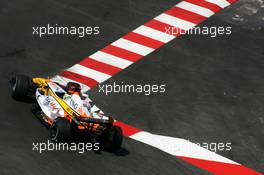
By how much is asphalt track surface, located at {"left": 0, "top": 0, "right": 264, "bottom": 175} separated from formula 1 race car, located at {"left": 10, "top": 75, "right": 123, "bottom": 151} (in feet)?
1.00

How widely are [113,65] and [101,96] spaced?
1.72 metres

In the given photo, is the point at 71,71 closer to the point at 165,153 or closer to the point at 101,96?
the point at 101,96

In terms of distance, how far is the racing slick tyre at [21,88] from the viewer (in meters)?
18.0

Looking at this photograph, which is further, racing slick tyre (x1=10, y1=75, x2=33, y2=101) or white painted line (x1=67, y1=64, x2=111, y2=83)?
white painted line (x1=67, y1=64, x2=111, y2=83)

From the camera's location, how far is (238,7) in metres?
24.5

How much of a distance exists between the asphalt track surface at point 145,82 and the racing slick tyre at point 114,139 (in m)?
0.19

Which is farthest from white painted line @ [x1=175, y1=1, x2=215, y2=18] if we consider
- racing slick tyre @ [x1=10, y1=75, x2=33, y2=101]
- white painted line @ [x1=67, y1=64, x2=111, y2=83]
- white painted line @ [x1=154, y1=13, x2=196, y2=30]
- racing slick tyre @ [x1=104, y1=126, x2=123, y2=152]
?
racing slick tyre @ [x1=104, y1=126, x2=123, y2=152]

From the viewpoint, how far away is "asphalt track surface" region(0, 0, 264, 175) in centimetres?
1684

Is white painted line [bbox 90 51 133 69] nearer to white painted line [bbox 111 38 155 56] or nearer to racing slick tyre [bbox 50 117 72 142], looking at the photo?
white painted line [bbox 111 38 155 56]

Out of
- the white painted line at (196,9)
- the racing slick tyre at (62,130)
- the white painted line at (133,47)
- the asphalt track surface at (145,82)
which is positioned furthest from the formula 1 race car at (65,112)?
the white painted line at (196,9)

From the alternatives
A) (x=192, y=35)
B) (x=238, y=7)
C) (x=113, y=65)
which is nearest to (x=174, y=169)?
(x=113, y=65)

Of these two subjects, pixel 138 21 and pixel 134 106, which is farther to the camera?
pixel 138 21

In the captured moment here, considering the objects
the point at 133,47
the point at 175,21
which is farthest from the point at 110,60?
the point at 175,21

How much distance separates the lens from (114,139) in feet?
55.5
